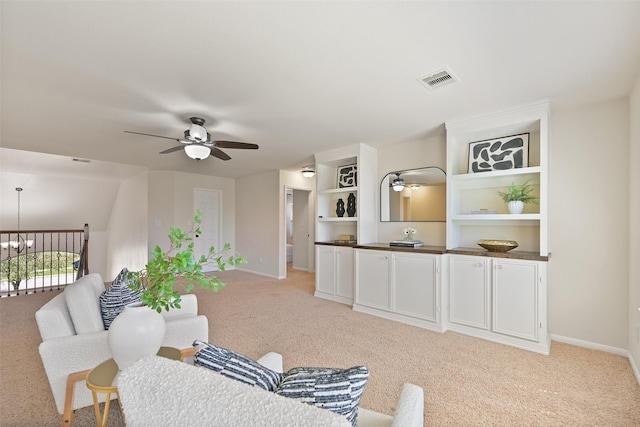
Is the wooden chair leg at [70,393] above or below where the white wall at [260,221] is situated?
below

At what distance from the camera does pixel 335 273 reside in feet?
14.7

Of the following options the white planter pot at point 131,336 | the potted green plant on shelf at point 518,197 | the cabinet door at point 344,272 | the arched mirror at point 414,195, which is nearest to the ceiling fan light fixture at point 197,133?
the white planter pot at point 131,336

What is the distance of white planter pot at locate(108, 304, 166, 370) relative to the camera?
136 cm

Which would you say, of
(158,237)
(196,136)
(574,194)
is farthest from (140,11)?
(158,237)

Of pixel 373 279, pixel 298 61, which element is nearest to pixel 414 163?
pixel 373 279

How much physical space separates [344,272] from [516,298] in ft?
7.24

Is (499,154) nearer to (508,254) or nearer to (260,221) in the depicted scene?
(508,254)

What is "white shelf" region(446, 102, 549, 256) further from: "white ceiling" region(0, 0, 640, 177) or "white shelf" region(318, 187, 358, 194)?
"white shelf" region(318, 187, 358, 194)

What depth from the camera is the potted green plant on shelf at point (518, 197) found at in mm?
2947

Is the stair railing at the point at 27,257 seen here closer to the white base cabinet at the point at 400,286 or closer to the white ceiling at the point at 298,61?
the white ceiling at the point at 298,61

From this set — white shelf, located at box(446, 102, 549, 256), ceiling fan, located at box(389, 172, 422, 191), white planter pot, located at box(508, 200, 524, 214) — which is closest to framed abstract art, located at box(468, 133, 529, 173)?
white shelf, located at box(446, 102, 549, 256)

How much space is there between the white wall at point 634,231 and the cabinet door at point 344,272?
284cm

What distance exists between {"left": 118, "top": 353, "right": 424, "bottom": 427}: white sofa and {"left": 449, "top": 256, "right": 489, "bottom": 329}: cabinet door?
9.85ft

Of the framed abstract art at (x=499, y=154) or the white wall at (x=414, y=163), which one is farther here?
the white wall at (x=414, y=163)
